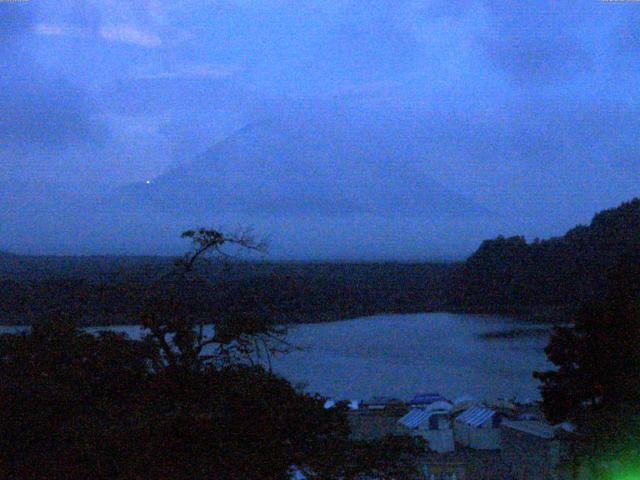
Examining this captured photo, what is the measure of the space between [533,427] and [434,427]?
1.53 meters

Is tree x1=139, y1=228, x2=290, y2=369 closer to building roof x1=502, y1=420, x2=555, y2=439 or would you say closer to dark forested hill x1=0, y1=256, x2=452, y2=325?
dark forested hill x1=0, y1=256, x2=452, y2=325

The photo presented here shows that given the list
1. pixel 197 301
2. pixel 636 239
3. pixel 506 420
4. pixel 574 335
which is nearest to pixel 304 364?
pixel 506 420

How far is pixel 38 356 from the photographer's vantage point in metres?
4.22

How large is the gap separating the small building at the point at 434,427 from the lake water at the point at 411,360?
236 cm

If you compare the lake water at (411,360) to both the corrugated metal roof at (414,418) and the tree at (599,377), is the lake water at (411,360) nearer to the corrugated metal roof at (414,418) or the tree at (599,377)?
the corrugated metal roof at (414,418)

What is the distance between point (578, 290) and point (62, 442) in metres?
21.5

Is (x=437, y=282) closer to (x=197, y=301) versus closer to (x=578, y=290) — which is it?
(x=578, y=290)

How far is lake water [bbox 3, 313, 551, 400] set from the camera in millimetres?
13620

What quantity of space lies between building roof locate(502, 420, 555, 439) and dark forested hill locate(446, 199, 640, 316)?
14564 millimetres

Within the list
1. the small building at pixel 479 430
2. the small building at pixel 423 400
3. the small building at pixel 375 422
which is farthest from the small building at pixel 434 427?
the small building at pixel 423 400

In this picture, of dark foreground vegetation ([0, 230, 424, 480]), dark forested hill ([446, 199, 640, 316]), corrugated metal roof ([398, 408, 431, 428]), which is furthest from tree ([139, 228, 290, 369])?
dark forested hill ([446, 199, 640, 316])

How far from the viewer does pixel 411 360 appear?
17.0 meters

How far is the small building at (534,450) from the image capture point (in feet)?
23.2

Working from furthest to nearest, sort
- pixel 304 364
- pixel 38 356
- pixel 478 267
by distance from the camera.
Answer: pixel 478 267
pixel 304 364
pixel 38 356
